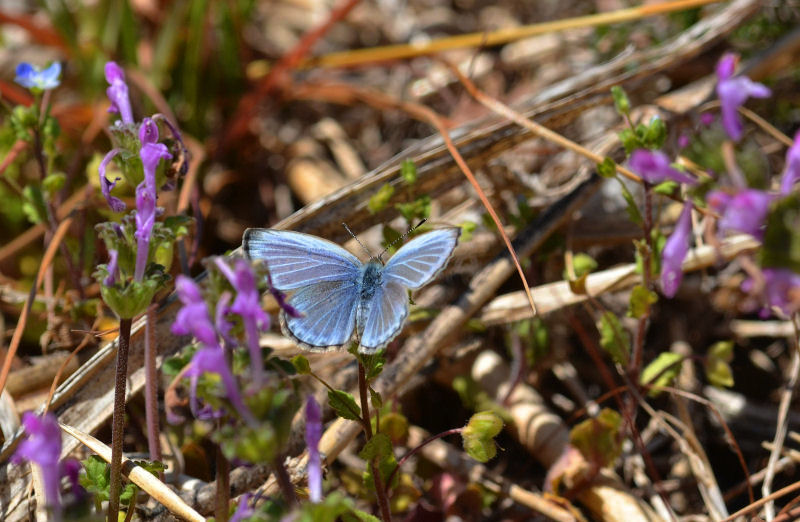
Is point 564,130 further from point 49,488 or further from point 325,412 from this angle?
point 49,488

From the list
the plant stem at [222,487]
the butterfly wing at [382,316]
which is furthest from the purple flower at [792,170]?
the plant stem at [222,487]

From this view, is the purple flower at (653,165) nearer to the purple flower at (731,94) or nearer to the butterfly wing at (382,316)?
the purple flower at (731,94)

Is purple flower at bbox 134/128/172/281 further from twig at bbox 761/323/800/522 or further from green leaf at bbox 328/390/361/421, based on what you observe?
twig at bbox 761/323/800/522

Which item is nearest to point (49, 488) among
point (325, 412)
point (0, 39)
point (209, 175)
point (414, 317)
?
point (325, 412)

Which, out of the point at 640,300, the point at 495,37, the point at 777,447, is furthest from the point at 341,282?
the point at 495,37

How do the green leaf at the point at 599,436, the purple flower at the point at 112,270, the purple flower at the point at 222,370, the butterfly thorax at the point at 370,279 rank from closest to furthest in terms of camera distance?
the purple flower at the point at 222,370, the purple flower at the point at 112,270, the butterfly thorax at the point at 370,279, the green leaf at the point at 599,436
